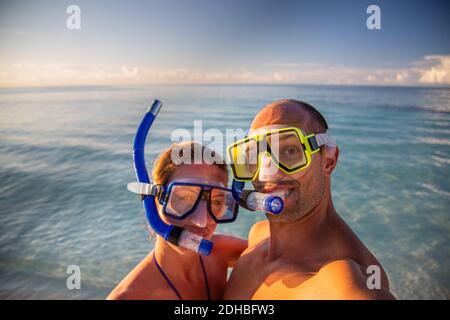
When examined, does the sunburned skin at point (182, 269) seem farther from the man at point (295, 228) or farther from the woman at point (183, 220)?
the man at point (295, 228)

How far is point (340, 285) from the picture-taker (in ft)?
5.21

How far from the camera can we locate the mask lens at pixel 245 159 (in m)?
2.27

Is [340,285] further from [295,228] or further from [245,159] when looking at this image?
[245,159]

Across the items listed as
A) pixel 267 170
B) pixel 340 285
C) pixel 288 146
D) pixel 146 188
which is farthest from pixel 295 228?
pixel 146 188

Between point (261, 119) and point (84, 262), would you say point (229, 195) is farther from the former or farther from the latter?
point (84, 262)

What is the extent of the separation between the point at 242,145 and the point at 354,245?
0.90m

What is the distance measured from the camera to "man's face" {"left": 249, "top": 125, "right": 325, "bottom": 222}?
2164mm

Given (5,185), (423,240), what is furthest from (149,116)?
(5,185)

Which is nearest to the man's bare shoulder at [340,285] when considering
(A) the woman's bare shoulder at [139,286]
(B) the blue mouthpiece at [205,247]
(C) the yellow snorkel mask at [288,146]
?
(B) the blue mouthpiece at [205,247]

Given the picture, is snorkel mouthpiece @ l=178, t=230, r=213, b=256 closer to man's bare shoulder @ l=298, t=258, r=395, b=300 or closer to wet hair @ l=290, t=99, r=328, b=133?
man's bare shoulder @ l=298, t=258, r=395, b=300

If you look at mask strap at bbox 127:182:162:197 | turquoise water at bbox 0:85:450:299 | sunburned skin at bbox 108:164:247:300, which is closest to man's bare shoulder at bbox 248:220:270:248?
sunburned skin at bbox 108:164:247:300

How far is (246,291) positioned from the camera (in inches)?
84.7

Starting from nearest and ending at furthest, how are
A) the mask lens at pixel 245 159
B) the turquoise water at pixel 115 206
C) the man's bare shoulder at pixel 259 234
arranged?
the mask lens at pixel 245 159 < the man's bare shoulder at pixel 259 234 < the turquoise water at pixel 115 206

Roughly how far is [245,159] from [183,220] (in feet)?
1.89
